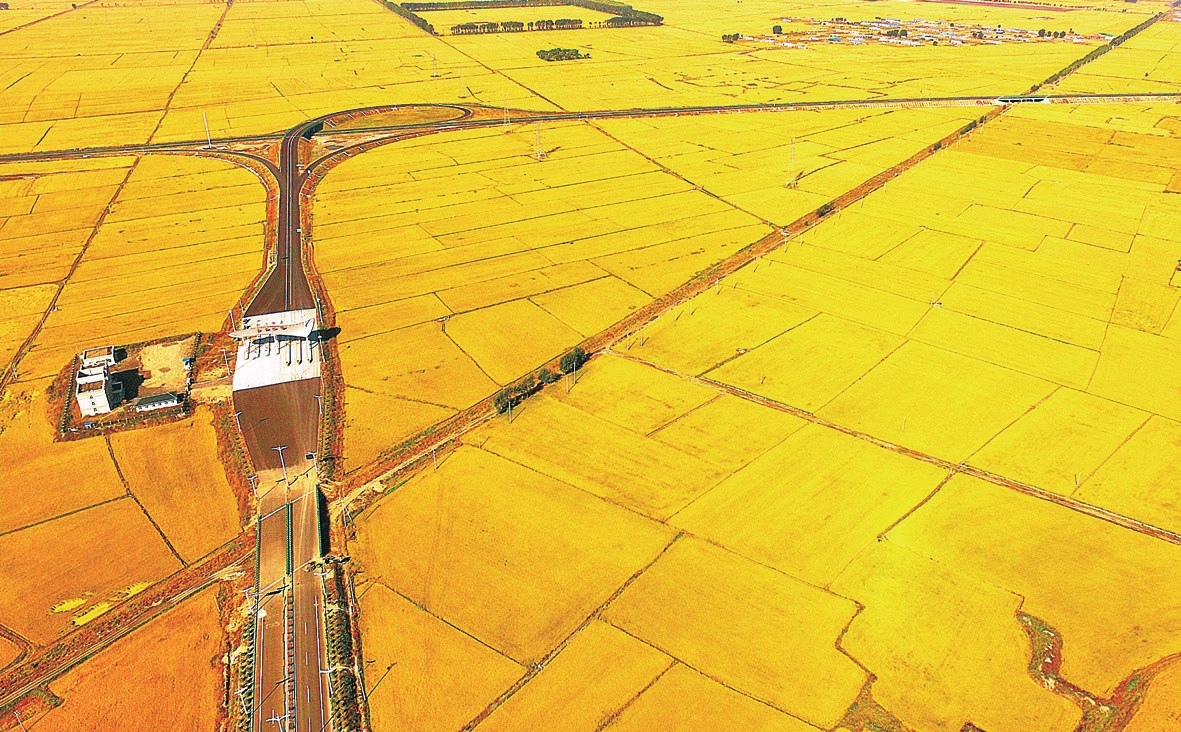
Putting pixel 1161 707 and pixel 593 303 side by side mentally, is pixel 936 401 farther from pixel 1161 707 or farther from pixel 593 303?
pixel 593 303

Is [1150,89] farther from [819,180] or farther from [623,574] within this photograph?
[623,574]

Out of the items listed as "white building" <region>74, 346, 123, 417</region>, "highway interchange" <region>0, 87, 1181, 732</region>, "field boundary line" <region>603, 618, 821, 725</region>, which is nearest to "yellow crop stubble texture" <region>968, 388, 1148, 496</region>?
"field boundary line" <region>603, 618, 821, 725</region>

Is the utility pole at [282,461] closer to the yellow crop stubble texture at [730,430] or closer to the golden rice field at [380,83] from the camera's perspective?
the yellow crop stubble texture at [730,430]

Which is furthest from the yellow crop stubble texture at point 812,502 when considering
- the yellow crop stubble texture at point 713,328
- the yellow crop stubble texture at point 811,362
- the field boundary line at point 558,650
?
the yellow crop stubble texture at point 713,328

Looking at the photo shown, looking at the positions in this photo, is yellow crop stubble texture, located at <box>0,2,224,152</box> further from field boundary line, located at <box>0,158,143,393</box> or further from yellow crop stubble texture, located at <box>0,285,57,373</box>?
yellow crop stubble texture, located at <box>0,285,57,373</box>

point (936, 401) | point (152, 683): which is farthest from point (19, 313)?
point (936, 401)

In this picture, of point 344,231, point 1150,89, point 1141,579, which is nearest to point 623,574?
point 1141,579
